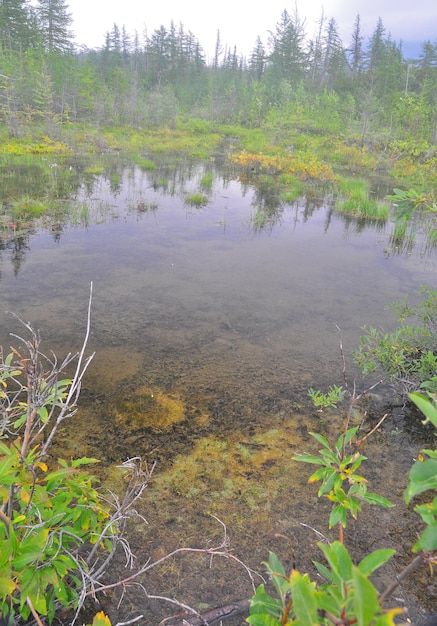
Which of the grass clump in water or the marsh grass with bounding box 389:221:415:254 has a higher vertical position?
the grass clump in water

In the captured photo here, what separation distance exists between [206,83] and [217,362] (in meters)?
56.8

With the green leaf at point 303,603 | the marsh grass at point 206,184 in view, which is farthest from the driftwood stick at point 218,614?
the marsh grass at point 206,184

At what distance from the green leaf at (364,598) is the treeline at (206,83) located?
25304mm

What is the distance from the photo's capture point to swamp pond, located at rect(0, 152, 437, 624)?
9.43 ft

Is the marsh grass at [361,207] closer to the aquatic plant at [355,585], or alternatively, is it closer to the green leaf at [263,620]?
the aquatic plant at [355,585]

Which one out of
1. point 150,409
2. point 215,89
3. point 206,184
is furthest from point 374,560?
point 215,89

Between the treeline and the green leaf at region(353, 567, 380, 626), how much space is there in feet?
83.0

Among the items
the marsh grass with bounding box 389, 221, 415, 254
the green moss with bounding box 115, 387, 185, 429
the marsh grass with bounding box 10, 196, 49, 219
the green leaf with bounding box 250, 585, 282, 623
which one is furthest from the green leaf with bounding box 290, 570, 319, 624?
the marsh grass with bounding box 10, 196, 49, 219

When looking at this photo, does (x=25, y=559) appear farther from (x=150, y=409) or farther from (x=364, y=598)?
(x=150, y=409)

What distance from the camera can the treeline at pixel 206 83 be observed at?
93.5 feet

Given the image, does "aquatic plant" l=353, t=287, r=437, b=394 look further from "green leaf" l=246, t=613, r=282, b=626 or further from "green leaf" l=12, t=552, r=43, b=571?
"green leaf" l=12, t=552, r=43, b=571

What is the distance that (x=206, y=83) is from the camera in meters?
52.8

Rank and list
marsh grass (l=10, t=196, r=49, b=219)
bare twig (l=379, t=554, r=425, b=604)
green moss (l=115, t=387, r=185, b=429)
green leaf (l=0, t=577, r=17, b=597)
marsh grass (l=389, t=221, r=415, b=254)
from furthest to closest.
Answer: marsh grass (l=10, t=196, r=49, b=219) → marsh grass (l=389, t=221, r=415, b=254) → green moss (l=115, t=387, r=185, b=429) → green leaf (l=0, t=577, r=17, b=597) → bare twig (l=379, t=554, r=425, b=604)

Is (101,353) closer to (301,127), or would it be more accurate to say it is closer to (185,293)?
(185,293)
